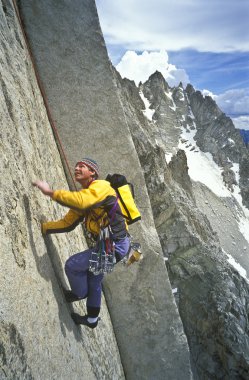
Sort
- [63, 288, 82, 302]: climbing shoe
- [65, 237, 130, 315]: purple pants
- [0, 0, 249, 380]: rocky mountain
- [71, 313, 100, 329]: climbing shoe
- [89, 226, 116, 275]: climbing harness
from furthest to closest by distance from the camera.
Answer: [71, 313, 100, 329]: climbing shoe → [63, 288, 82, 302]: climbing shoe → [65, 237, 130, 315]: purple pants → [89, 226, 116, 275]: climbing harness → [0, 0, 249, 380]: rocky mountain

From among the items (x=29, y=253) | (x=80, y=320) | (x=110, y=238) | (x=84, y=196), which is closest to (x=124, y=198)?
(x=110, y=238)

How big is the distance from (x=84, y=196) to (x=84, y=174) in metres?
0.51

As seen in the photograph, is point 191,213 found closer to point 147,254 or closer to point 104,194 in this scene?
point 147,254

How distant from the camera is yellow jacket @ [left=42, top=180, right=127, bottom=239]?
4.41 metres

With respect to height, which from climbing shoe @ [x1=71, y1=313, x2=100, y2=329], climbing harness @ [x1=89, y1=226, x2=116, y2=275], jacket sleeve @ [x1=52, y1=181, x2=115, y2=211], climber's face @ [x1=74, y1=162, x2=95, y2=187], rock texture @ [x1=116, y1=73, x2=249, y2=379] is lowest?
rock texture @ [x1=116, y1=73, x2=249, y2=379]

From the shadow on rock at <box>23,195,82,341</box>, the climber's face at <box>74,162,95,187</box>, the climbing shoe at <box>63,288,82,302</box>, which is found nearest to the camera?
the shadow on rock at <box>23,195,82,341</box>

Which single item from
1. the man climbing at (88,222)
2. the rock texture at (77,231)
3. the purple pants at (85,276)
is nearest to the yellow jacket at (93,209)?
the man climbing at (88,222)

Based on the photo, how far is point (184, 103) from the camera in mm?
145875

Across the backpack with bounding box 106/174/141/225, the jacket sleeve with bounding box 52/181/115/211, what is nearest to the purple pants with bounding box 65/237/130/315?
the backpack with bounding box 106/174/141/225

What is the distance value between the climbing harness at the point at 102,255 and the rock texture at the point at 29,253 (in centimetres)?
60

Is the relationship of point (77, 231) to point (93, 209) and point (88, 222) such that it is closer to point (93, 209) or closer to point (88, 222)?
point (88, 222)

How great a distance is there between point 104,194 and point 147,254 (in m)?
3.99

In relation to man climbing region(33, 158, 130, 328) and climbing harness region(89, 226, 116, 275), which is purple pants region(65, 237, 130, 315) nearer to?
man climbing region(33, 158, 130, 328)

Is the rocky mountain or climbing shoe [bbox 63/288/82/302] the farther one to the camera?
climbing shoe [bbox 63/288/82/302]
